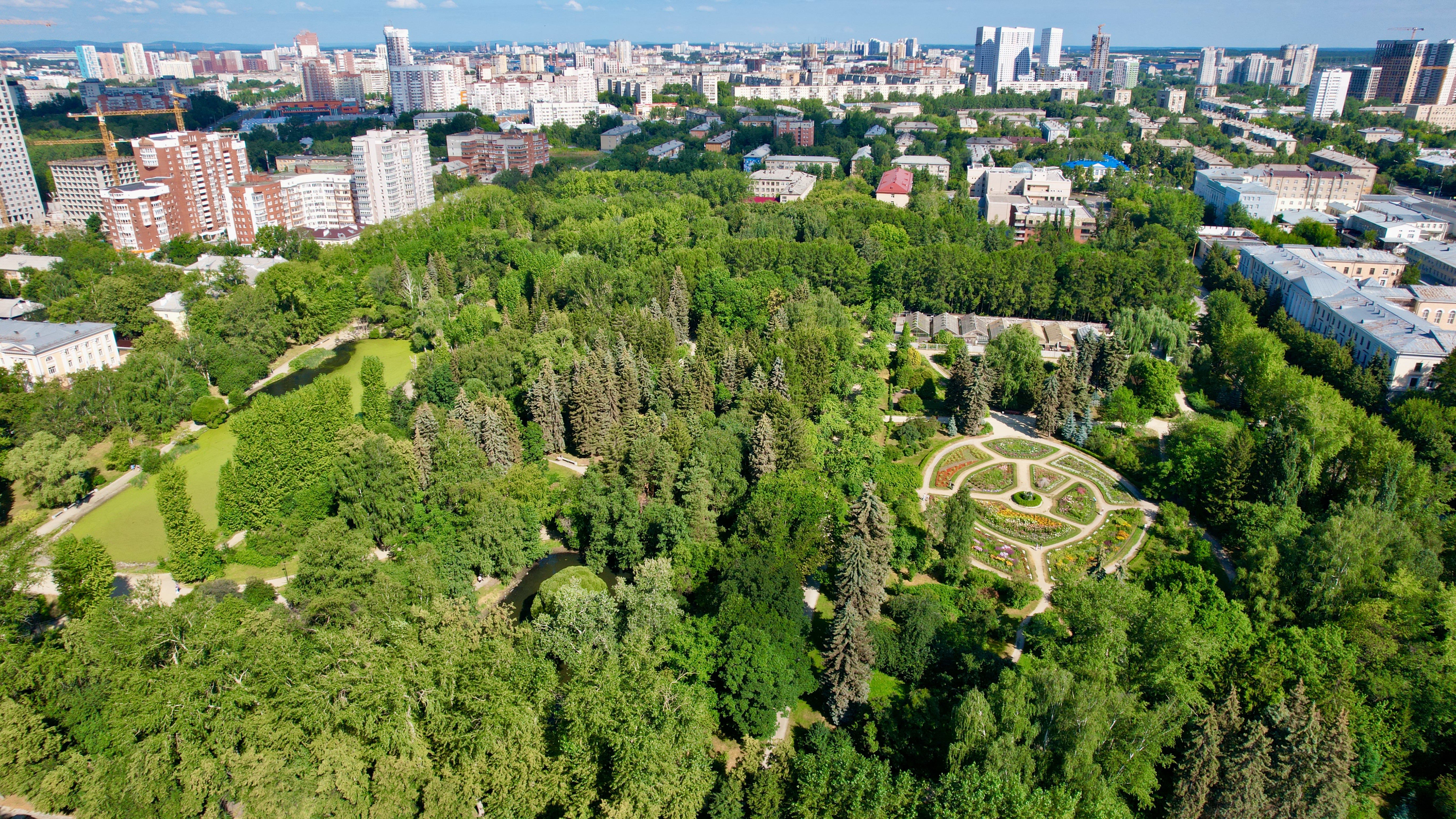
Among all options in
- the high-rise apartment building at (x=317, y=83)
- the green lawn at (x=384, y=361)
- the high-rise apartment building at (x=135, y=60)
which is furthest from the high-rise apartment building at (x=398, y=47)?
the green lawn at (x=384, y=361)

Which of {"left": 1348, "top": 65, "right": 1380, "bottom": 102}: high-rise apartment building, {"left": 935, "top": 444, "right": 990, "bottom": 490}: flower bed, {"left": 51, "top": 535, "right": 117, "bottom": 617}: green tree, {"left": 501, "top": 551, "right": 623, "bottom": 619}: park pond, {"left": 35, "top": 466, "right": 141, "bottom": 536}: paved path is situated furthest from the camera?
{"left": 1348, "top": 65, "right": 1380, "bottom": 102}: high-rise apartment building

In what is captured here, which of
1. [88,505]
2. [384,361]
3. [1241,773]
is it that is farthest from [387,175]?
[1241,773]

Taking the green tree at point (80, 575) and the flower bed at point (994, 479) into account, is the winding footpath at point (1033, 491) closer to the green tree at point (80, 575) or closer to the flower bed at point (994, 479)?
the flower bed at point (994, 479)

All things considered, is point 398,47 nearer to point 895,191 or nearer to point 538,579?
Answer: point 895,191

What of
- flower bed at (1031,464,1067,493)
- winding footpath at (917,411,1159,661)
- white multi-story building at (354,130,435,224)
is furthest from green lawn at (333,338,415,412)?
flower bed at (1031,464,1067,493)

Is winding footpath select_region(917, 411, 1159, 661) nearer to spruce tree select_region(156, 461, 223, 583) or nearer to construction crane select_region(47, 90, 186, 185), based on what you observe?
spruce tree select_region(156, 461, 223, 583)

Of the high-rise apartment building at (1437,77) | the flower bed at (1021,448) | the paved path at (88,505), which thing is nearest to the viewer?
the paved path at (88,505)

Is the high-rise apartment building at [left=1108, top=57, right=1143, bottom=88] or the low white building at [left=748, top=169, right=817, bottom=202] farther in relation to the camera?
the high-rise apartment building at [left=1108, top=57, right=1143, bottom=88]
